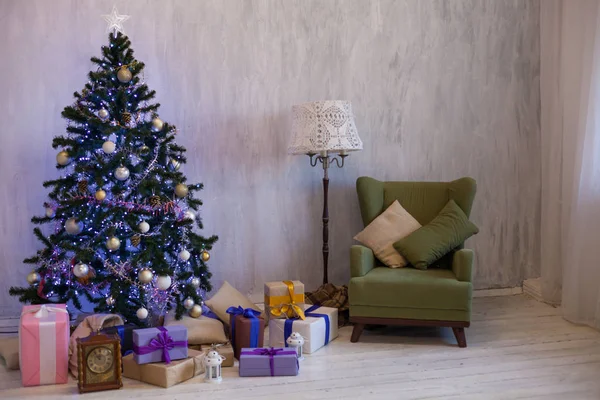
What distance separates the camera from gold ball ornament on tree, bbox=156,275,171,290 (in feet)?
12.1

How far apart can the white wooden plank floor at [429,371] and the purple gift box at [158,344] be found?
0.14 metres

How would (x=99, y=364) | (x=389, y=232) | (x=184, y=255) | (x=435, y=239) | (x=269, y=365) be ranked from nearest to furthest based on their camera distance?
1. (x=99, y=364)
2. (x=269, y=365)
3. (x=184, y=255)
4. (x=435, y=239)
5. (x=389, y=232)

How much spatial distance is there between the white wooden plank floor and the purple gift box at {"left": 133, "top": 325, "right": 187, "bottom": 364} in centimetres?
14

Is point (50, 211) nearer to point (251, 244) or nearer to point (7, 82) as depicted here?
point (7, 82)

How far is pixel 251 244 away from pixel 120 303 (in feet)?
3.74

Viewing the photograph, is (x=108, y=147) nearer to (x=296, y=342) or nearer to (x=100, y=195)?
(x=100, y=195)

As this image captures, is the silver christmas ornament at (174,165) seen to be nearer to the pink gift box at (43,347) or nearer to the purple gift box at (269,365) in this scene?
the pink gift box at (43,347)

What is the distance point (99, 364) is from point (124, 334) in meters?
0.32

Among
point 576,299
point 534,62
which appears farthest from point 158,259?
point 534,62

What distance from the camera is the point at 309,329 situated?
373 cm

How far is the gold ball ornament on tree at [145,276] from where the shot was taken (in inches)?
144

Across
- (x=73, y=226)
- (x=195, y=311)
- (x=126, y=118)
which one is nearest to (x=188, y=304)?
(x=195, y=311)

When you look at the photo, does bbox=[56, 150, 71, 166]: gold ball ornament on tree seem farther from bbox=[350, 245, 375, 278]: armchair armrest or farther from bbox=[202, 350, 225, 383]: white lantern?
bbox=[350, 245, 375, 278]: armchair armrest

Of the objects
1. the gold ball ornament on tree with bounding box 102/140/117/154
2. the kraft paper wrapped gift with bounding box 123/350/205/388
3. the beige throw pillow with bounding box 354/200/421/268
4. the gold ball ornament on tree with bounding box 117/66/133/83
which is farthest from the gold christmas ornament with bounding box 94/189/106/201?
the beige throw pillow with bounding box 354/200/421/268
